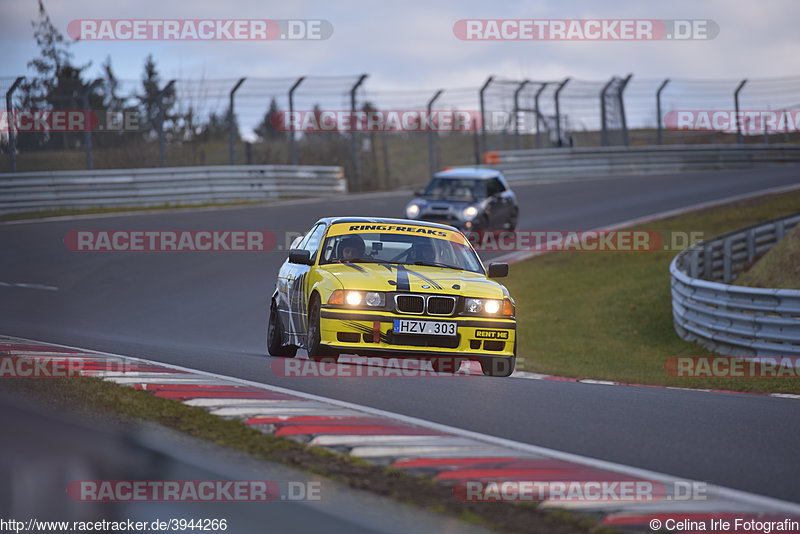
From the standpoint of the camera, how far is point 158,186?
27.4 m

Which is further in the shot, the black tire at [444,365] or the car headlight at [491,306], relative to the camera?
the black tire at [444,365]

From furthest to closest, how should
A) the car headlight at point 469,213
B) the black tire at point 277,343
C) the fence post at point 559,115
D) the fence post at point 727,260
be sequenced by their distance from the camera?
1. the fence post at point 559,115
2. the car headlight at point 469,213
3. the fence post at point 727,260
4. the black tire at point 277,343

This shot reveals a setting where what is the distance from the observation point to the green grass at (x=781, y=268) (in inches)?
619

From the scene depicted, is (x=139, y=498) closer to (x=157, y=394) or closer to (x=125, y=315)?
(x=157, y=394)

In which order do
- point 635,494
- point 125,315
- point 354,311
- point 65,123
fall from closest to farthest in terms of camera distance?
point 635,494 < point 354,311 < point 125,315 < point 65,123

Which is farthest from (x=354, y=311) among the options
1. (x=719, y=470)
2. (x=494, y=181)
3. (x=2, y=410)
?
(x=494, y=181)

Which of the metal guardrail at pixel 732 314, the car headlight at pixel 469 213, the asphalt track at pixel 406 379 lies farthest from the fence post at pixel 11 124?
the metal guardrail at pixel 732 314

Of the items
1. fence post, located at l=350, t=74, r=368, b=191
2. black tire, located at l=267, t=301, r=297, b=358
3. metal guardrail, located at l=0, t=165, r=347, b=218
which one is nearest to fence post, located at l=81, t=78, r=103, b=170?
metal guardrail, located at l=0, t=165, r=347, b=218

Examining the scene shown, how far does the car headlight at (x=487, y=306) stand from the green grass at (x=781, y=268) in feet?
24.8

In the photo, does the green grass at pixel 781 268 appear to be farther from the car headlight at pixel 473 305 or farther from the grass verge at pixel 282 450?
the grass verge at pixel 282 450

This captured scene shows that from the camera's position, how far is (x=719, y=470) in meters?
5.63

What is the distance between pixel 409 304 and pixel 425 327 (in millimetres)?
241

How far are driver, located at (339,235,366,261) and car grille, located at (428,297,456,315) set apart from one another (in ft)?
4.04

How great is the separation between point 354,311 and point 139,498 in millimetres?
4091
